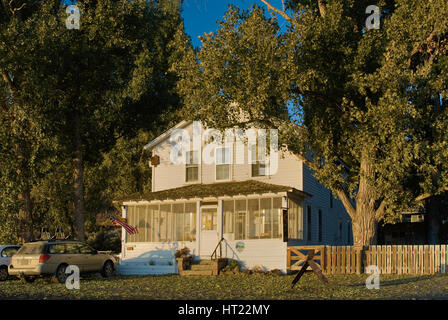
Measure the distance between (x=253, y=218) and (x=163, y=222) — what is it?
5239 millimetres

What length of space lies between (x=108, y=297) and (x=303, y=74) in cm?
1220

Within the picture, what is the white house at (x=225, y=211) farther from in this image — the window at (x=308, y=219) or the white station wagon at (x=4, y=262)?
the white station wagon at (x=4, y=262)

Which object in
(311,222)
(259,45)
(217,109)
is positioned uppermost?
(259,45)

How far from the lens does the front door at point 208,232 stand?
92.9 ft

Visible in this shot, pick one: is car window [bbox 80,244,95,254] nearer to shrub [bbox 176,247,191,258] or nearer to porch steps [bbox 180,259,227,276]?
porch steps [bbox 180,259,227,276]

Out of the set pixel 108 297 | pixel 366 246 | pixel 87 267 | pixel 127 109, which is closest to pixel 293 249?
pixel 366 246

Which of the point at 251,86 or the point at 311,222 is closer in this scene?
the point at 251,86

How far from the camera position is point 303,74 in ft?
75.5

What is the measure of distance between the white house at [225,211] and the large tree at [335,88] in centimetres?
258

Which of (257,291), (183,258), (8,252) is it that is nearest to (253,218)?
(183,258)

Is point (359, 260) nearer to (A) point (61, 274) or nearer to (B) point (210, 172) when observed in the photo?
(B) point (210, 172)

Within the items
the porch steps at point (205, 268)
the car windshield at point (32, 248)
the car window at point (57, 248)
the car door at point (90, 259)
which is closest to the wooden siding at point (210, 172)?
the porch steps at point (205, 268)
